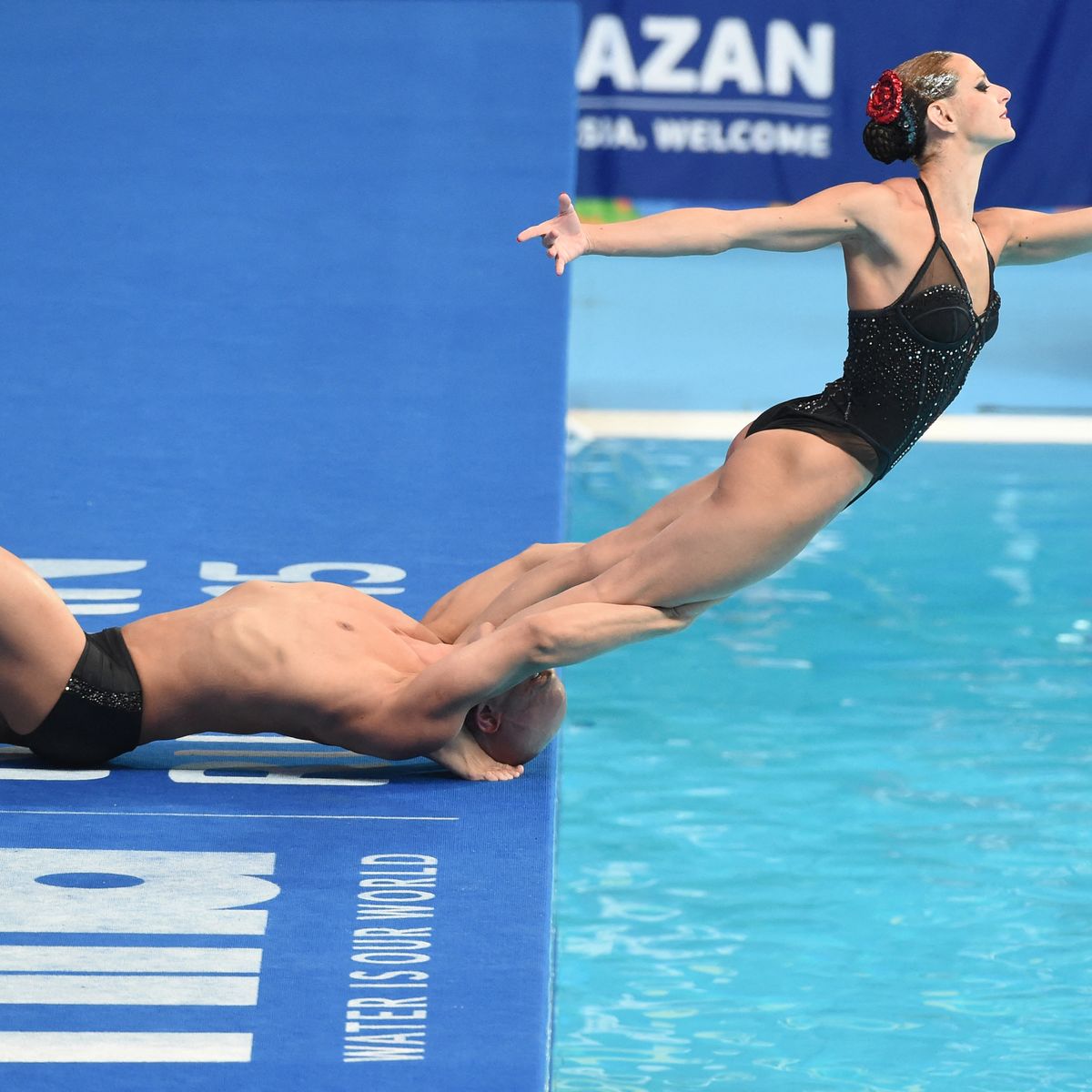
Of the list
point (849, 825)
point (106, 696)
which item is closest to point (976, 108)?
point (106, 696)

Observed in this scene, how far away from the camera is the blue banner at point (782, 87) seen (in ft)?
30.5

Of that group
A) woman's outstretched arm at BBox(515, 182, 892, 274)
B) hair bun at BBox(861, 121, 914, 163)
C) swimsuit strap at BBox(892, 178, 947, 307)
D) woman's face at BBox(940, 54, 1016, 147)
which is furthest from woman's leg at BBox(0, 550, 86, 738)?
woman's face at BBox(940, 54, 1016, 147)

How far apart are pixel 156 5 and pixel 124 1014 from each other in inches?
256

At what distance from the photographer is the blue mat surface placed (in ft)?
8.82

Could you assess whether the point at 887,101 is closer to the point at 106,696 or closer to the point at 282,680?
the point at 282,680

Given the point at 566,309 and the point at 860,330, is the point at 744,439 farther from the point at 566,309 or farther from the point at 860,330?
the point at 566,309

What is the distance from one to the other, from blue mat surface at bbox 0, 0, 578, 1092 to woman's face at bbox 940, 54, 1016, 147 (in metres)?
1.41

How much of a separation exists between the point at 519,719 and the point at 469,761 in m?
0.12

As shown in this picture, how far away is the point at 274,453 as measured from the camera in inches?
199

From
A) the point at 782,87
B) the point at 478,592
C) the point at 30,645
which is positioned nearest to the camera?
the point at 30,645

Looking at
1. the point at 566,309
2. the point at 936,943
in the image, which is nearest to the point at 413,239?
the point at 566,309

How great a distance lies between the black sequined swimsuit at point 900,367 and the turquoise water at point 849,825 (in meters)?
1.63

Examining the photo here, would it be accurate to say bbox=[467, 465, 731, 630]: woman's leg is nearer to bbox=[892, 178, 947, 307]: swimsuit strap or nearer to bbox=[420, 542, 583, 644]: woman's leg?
bbox=[420, 542, 583, 644]: woman's leg

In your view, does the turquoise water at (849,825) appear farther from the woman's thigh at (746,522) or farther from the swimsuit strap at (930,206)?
the swimsuit strap at (930,206)
